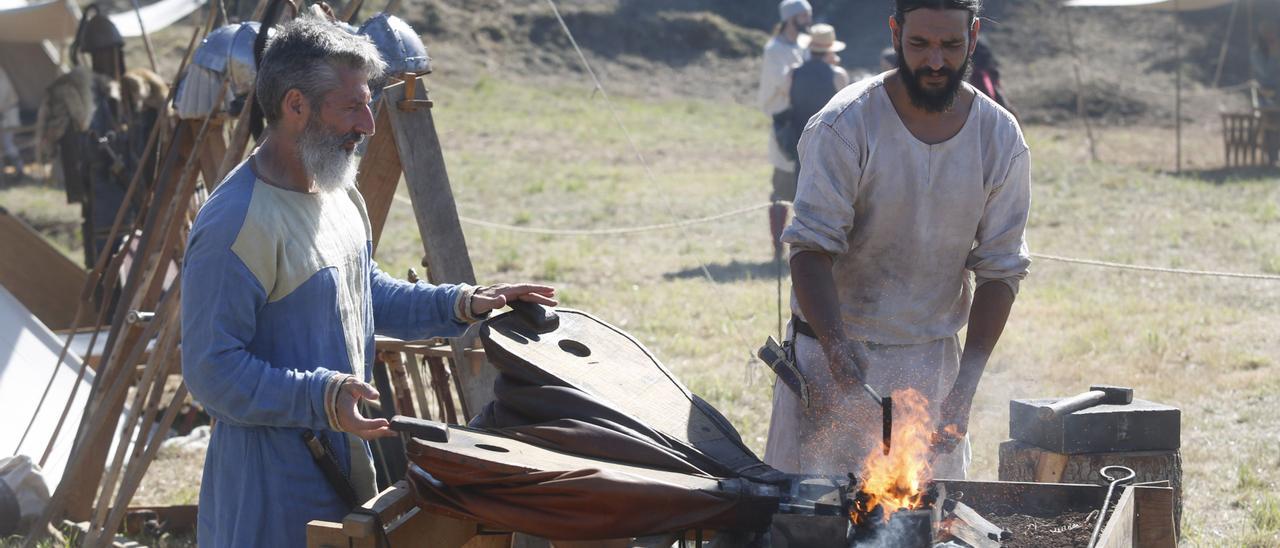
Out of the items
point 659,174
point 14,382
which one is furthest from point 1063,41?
point 14,382

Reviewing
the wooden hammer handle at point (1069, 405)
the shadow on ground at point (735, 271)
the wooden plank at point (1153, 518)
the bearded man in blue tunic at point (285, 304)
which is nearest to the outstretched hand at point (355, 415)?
the bearded man in blue tunic at point (285, 304)

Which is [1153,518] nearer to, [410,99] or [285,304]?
[285,304]

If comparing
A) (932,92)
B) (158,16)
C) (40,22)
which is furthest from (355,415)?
(40,22)

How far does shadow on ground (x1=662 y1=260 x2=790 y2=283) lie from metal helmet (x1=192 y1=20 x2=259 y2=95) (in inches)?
240

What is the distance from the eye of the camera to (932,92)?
9.14 ft

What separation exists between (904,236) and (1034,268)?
7674 millimetres

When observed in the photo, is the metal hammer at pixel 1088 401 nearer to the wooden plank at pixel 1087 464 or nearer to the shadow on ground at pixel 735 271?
the wooden plank at pixel 1087 464

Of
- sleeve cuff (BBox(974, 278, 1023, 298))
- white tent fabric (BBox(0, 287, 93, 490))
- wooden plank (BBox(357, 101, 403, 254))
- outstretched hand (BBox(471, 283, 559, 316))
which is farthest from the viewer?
white tent fabric (BBox(0, 287, 93, 490))

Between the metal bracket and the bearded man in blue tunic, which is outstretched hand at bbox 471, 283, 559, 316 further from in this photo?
the metal bracket

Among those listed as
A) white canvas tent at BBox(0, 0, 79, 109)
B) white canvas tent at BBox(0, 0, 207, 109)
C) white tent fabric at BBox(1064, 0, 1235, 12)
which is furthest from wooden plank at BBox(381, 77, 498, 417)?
white tent fabric at BBox(1064, 0, 1235, 12)

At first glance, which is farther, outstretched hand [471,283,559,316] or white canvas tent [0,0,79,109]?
white canvas tent [0,0,79,109]

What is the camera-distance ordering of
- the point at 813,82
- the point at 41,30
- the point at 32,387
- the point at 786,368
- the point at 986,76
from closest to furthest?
the point at 786,368, the point at 32,387, the point at 986,76, the point at 813,82, the point at 41,30

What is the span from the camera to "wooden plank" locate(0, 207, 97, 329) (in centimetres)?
684

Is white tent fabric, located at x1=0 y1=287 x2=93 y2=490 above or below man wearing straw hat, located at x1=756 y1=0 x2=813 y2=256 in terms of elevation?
below
